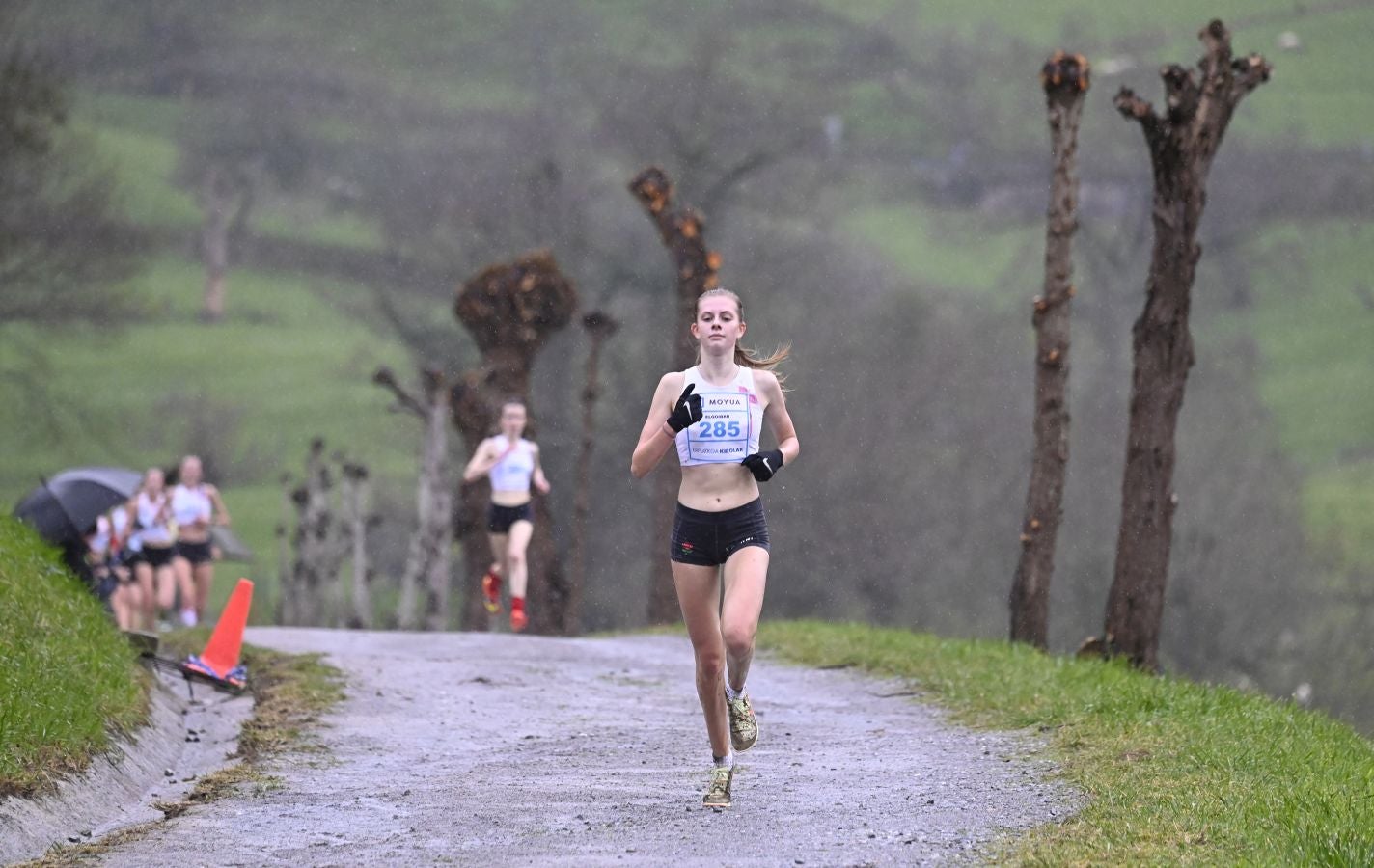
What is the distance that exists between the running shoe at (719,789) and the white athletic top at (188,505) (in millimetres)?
14706

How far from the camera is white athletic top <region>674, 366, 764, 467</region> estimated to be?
8.38 m

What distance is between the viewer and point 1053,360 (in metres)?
17.6

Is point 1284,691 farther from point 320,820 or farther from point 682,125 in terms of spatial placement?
point 320,820

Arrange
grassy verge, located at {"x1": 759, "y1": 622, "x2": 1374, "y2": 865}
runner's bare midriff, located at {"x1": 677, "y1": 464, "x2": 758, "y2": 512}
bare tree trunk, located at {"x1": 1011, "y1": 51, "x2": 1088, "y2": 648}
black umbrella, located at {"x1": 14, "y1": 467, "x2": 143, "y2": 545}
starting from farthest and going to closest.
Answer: bare tree trunk, located at {"x1": 1011, "y1": 51, "x2": 1088, "y2": 648} < black umbrella, located at {"x1": 14, "y1": 467, "x2": 143, "y2": 545} < runner's bare midriff, located at {"x1": 677, "y1": 464, "x2": 758, "y2": 512} < grassy verge, located at {"x1": 759, "y1": 622, "x2": 1374, "y2": 865}

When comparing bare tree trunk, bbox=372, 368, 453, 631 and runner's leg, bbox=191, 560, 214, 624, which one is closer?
runner's leg, bbox=191, 560, 214, 624

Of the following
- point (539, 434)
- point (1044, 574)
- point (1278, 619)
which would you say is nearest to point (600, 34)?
point (539, 434)

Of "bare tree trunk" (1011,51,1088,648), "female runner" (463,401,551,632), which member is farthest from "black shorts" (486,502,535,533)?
"bare tree trunk" (1011,51,1088,648)

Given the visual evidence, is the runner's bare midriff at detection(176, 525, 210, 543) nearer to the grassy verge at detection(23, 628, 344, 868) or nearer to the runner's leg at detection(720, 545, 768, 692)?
the grassy verge at detection(23, 628, 344, 868)

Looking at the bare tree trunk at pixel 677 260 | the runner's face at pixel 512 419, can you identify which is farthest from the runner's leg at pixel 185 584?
the bare tree trunk at pixel 677 260

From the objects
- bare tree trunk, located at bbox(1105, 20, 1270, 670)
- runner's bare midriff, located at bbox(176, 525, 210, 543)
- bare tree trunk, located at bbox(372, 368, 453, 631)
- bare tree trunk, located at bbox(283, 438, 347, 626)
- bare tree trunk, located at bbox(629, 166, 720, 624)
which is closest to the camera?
bare tree trunk, located at bbox(1105, 20, 1270, 670)

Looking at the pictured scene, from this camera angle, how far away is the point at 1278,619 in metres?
40.2

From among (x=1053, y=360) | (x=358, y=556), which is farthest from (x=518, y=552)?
(x=358, y=556)

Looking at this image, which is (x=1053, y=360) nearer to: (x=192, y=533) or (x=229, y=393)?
(x=192, y=533)

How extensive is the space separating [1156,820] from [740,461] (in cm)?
240
